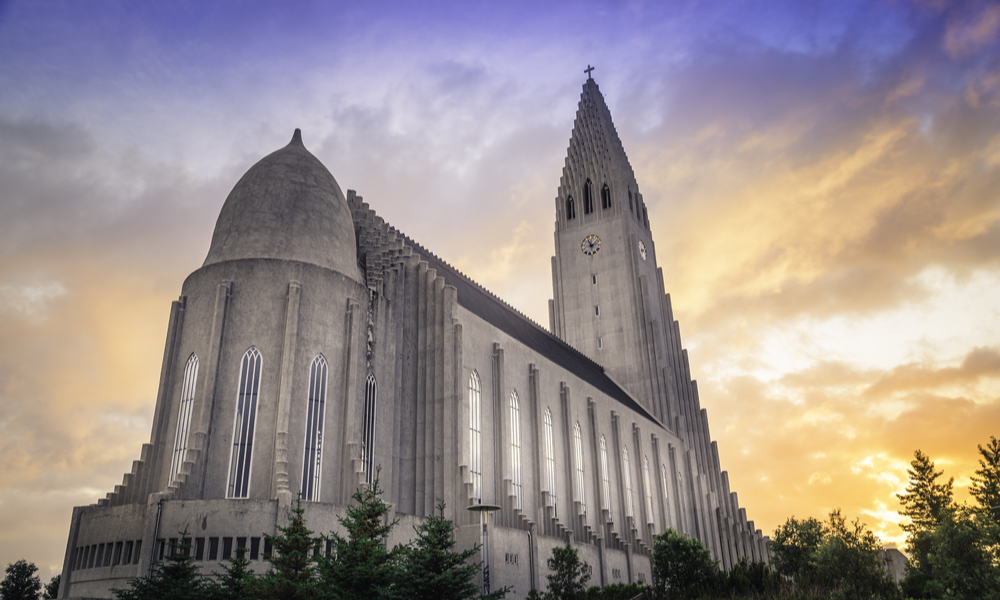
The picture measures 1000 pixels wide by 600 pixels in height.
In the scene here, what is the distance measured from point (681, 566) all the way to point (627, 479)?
81.0 ft

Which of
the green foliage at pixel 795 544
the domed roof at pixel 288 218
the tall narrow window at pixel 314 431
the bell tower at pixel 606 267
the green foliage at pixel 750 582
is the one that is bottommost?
the green foliage at pixel 750 582

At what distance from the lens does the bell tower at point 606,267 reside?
7169 cm

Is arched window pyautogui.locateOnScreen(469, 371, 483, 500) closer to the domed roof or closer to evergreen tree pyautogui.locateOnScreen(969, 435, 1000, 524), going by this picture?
the domed roof

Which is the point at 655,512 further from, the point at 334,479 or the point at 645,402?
the point at 334,479

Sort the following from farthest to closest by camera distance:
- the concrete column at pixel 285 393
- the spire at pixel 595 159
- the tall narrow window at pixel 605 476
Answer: the spire at pixel 595 159, the tall narrow window at pixel 605 476, the concrete column at pixel 285 393

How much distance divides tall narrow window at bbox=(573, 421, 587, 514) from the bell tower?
2009 cm

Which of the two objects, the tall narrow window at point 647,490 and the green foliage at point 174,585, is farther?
the tall narrow window at point 647,490

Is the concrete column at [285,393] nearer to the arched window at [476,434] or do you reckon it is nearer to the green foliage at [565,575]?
the arched window at [476,434]

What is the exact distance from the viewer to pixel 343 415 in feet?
114

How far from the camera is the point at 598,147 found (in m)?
80.9

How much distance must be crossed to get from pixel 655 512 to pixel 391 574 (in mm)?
39439

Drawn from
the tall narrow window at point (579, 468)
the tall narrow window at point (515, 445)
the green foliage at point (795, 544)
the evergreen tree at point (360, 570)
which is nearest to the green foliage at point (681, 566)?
the green foliage at point (795, 544)

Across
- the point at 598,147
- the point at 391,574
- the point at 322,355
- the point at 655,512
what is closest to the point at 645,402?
the point at 655,512

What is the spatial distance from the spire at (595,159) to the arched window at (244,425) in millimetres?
49472
